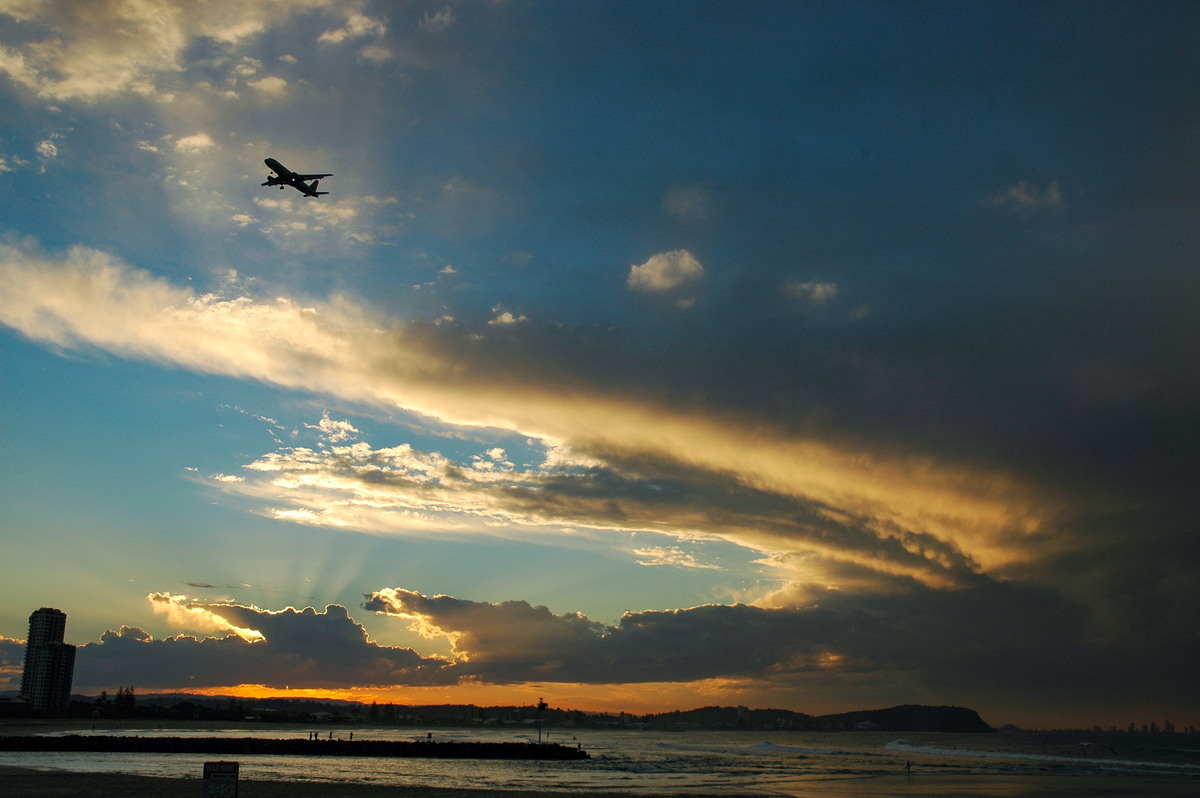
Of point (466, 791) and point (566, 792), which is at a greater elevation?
point (466, 791)

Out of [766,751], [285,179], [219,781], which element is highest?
[285,179]

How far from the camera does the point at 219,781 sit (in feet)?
62.9

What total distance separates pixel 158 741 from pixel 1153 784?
108711 mm

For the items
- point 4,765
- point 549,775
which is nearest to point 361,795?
point 549,775

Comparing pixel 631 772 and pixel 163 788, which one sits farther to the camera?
pixel 631 772

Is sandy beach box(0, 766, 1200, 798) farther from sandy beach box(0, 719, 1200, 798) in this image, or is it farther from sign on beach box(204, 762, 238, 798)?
sign on beach box(204, 762, 238, 798)

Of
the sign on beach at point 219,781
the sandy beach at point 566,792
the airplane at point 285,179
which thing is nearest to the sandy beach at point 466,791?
the sandy beach at point 566,792

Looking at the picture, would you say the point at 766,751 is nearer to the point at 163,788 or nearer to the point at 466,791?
the point at 466,791

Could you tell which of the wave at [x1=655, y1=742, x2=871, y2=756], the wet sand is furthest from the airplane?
the wave at [x1=655, y1=742, x2=871, y2=756]

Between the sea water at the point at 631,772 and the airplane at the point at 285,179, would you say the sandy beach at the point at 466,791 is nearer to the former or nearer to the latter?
the sea water at the point at 631,772

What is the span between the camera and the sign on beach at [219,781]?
18969mm

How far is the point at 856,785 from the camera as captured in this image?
207 ft

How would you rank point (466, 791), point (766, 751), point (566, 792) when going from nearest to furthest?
point (466, 791), point (566, 792), point (766, 751)

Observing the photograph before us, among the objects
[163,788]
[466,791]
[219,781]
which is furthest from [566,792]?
[219,781]
